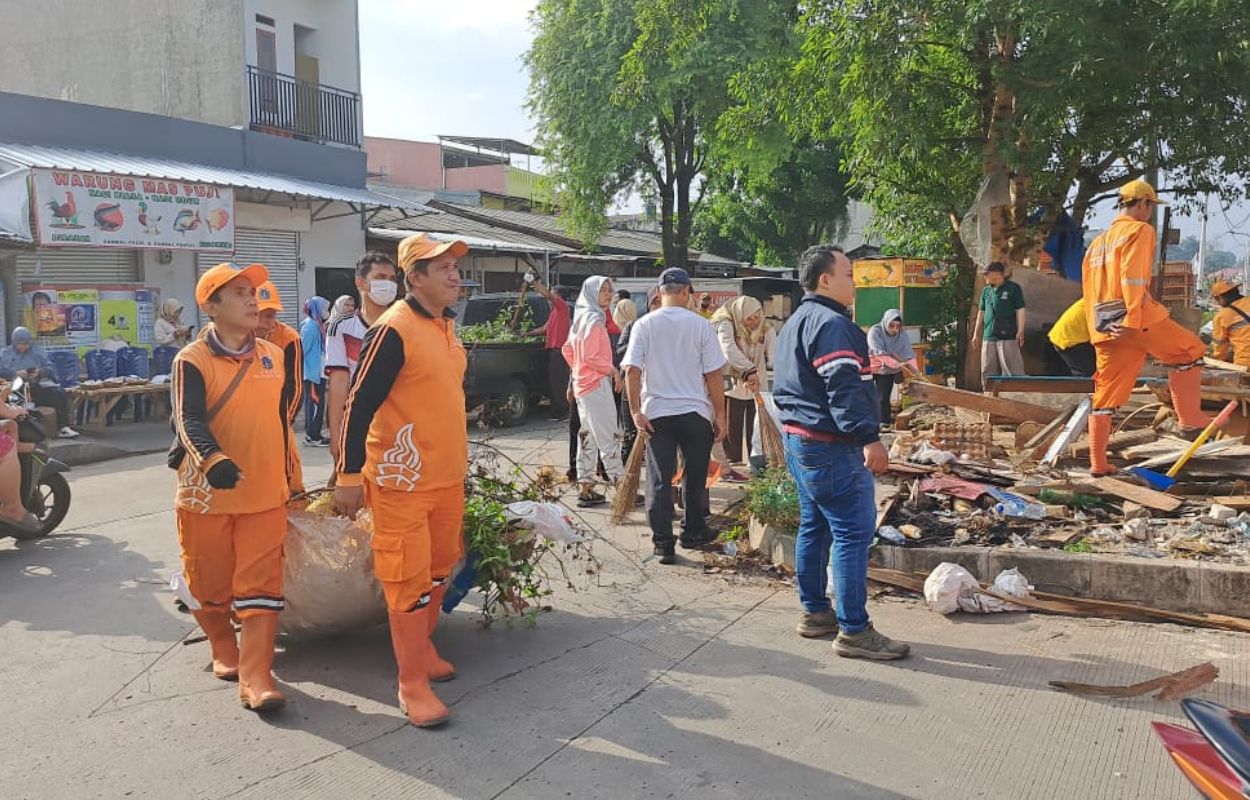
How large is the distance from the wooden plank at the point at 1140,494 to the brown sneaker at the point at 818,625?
2.65 meters

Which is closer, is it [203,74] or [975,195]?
[975,195]

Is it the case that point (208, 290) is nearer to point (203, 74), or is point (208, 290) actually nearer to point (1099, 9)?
point (1099, 9)

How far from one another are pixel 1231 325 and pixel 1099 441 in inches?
196

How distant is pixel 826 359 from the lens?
4535mm

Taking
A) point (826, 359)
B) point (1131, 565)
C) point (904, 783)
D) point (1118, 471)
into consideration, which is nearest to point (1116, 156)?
point (1118, 471)

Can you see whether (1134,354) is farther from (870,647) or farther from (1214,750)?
(1214,750)

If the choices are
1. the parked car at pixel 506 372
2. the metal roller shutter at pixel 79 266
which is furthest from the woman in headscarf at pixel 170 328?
the parked car at pixel 506 372

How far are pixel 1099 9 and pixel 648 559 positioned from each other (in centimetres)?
677

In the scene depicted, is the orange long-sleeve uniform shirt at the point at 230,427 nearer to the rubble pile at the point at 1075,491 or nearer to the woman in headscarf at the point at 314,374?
the rubble pile at the point at 1075,491

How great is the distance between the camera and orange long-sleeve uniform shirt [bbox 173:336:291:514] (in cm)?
404

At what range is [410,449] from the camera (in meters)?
3.95

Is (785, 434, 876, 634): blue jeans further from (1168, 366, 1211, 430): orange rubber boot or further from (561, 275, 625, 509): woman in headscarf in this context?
(1168, 366, 1211, 430): orange rubber boot

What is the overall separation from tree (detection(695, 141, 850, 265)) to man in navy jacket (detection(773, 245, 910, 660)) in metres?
24.7

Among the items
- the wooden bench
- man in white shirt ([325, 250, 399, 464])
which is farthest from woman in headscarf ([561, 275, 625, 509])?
the wooden bench
